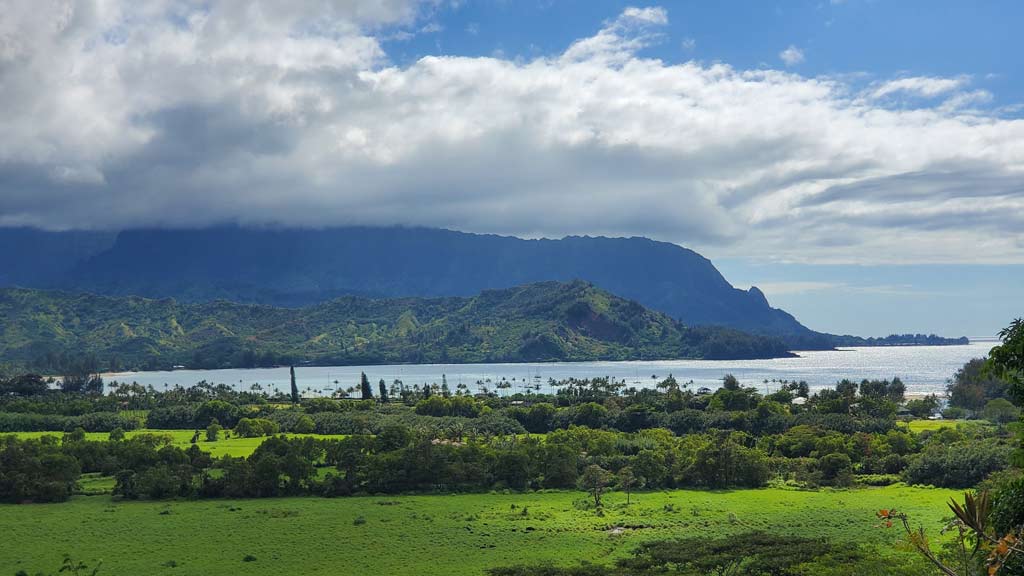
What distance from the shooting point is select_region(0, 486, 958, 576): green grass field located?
5200 cm

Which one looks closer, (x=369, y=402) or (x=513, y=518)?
(x=513, y=518)

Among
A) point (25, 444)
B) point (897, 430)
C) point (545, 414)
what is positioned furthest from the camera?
point (545, 414)

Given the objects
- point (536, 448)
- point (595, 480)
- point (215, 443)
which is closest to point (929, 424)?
point (536, 448)

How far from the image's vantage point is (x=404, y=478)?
7738 cm

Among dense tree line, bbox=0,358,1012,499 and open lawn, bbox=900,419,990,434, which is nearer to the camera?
dense tree line, bbox=0,358,1012,499

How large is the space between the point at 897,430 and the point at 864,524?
45.8 metres

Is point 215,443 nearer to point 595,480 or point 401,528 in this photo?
point 401,528

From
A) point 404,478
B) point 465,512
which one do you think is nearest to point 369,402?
point 404,478

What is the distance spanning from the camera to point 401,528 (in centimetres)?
6091

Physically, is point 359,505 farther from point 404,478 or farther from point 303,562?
point 303,562

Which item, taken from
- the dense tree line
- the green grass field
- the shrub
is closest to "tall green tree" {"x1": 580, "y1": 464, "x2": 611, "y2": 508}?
the dense tree line

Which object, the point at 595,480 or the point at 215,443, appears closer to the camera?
the point at 595,480

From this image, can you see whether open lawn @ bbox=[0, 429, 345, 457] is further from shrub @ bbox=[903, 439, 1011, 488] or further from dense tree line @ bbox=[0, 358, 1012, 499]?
shrub @ bbox=[903, 439, 1011, 488]

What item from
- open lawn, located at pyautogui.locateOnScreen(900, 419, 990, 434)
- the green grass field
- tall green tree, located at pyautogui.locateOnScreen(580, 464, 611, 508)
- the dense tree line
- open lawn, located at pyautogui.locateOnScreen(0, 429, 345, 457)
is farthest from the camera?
open lawn, located at pyautogui.locateOnScreen(900, 419, 990, 434)
